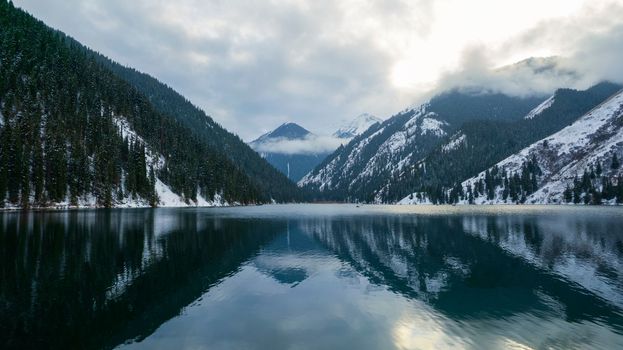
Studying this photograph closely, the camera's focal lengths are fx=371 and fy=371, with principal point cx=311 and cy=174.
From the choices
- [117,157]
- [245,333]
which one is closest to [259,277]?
[245,333]

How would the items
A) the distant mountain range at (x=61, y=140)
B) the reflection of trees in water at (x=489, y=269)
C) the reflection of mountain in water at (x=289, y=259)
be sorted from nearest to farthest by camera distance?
the reflection of trees in water at (x=489, y=269) < the reflection of mountain in water at (x=289, y=259) < the distant mountain range at (x=61, y=140)

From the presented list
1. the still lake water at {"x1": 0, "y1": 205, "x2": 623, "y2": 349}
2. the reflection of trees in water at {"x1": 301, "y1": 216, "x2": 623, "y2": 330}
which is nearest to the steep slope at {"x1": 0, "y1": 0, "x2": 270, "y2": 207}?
the still lake water at {"x1": 0, "y1": 205, "x2": 623, "y2": 349}

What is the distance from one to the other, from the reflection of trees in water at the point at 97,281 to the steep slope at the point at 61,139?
7005 centimetres

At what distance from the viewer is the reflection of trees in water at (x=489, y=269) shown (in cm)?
2895

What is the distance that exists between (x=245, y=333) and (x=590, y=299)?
2750 centimetres

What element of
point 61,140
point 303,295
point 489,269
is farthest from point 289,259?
point 61,140

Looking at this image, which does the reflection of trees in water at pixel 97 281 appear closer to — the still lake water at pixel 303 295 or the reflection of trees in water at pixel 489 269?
the still lake water at pixel 303 295

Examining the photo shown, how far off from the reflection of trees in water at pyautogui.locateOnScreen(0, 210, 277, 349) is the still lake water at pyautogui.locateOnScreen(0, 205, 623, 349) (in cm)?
13

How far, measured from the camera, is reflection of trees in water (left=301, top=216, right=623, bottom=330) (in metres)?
29.0

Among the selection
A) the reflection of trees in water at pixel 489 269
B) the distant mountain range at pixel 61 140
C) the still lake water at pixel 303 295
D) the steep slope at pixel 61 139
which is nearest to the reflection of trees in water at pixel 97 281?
the still lake water at pixel 303 295

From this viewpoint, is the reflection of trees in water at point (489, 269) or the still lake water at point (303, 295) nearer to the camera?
the still lake water at point (303, 295)

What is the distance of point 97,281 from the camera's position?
107 ft

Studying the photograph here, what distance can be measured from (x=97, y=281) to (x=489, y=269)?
40056 millimetres

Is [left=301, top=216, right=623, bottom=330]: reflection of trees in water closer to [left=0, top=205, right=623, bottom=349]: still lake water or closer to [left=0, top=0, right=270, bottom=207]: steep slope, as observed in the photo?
[left=0, top=205, right=623, bottom=349]: still lake water
